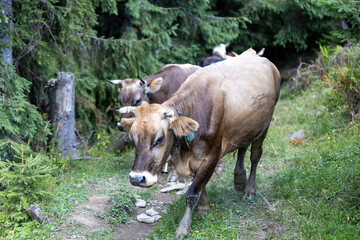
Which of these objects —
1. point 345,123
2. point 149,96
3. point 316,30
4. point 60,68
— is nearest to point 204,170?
point 149,96

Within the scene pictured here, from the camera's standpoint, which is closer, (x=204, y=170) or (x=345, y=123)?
(x=204, y=170)

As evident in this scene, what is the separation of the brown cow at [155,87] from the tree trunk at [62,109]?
1078 mm

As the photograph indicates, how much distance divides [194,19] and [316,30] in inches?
199

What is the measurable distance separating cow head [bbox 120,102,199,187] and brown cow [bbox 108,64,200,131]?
312 cm

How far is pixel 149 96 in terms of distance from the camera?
25.2ft

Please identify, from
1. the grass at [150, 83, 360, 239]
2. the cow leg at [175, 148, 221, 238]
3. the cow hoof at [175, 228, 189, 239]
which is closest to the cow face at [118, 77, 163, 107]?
the grass at [150, 83, 360, 239]

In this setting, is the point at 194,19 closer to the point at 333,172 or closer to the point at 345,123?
the point at 345,123

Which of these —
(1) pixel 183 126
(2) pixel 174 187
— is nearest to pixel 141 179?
(1) pixel 183 126

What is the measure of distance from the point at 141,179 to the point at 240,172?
95.4 inches

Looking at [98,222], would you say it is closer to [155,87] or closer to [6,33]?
[155,87]

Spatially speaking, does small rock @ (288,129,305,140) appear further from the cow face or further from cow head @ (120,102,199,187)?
cow head @ (120,102,199,187)

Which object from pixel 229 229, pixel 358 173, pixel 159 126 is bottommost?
pixel 229 229

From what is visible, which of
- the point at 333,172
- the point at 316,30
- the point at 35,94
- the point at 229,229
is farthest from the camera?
the point at 316,30

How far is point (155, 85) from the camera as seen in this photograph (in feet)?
Result: 24.5
